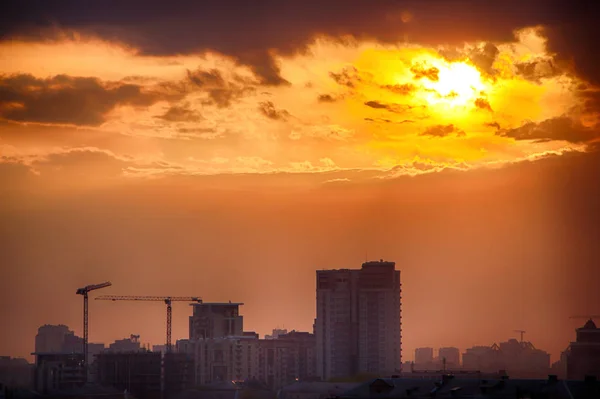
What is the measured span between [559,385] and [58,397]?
3072 inches

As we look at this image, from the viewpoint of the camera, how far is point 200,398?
182m

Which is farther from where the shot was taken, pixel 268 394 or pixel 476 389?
pixel 268 394

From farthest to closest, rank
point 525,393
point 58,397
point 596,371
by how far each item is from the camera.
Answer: point 596,371
point 58,397
point 525,393

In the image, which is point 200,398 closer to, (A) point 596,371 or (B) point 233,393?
(B) point 233,393

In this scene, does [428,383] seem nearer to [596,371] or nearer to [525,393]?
[525,393]

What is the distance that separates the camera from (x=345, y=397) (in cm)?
11175

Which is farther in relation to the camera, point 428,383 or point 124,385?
point 124,385

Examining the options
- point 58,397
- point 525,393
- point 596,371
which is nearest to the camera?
point 525,393

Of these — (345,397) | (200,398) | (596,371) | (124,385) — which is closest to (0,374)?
(124,385)

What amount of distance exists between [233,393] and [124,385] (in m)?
16.0

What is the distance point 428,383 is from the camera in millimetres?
112375

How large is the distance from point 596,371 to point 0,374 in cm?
6612

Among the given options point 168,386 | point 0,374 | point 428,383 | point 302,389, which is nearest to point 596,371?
point 302,389

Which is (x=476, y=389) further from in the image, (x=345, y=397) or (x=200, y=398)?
(x=200, y=398)
